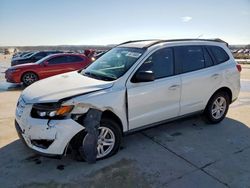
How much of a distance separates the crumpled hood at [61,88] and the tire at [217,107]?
243 cm

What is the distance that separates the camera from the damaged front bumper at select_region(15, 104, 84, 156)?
3355mm

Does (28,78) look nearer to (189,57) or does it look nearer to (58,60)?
(58,60)

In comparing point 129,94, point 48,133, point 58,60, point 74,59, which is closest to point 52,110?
point 48,133

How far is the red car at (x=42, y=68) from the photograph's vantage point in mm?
11086

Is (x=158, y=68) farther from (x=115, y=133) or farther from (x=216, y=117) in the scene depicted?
(x=216, y=117)

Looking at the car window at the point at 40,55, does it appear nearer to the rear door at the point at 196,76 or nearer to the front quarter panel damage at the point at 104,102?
the rear door at the point at 196,76

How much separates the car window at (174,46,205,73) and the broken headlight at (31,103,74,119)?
2.26 meters

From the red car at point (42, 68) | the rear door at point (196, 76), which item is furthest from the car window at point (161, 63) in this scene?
the red car at point (42, 68)

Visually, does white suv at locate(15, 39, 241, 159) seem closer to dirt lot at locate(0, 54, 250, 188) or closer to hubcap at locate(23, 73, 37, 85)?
dirt lot at locate(0, 54, 250, 188)

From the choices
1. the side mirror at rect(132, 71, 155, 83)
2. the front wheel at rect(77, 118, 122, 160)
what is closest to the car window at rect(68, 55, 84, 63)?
the side mirror at rect(132, 71, 155, 83)

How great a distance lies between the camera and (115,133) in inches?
153

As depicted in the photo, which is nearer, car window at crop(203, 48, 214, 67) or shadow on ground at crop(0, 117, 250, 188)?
shadow on ground at crop(0, 117, 250, 188)

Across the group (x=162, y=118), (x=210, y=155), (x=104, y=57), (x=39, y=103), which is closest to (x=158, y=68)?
(x=162, y=118)

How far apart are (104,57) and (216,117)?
8.80 feet
